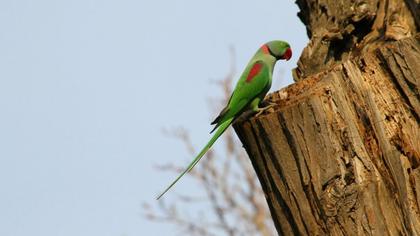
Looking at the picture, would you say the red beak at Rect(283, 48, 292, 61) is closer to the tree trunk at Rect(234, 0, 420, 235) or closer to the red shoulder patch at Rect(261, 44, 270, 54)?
the red shoulder patch at Rect(261, 44, 270, 54)

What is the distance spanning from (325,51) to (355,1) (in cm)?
60

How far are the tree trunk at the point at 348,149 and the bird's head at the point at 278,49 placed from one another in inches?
85.9

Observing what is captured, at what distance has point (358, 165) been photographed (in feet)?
12.9

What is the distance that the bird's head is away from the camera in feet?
21.5

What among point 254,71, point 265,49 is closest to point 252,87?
point 254,71

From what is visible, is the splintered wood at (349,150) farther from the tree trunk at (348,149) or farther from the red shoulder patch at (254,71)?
the red shoulder patch at (254,71)

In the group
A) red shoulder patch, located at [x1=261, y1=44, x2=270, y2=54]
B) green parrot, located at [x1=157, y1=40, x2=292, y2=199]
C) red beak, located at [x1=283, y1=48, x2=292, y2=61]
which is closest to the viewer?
green parrot, located at [x1=157, y1=40, x2=292, y2=199]

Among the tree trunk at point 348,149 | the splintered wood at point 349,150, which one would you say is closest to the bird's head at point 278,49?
the tree trunk at point 348,149

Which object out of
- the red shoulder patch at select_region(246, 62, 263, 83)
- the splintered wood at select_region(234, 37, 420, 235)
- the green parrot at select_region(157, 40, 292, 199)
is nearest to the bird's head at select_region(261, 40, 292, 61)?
the green parrot at select_region(157, 40, 292, 199)

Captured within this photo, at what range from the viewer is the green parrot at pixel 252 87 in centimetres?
531

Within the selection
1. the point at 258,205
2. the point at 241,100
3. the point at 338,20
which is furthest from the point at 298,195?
the point at 258,205

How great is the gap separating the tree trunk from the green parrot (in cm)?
80

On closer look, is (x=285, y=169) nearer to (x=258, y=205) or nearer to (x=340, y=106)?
(x=340, y=106)

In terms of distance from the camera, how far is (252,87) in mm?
5656
